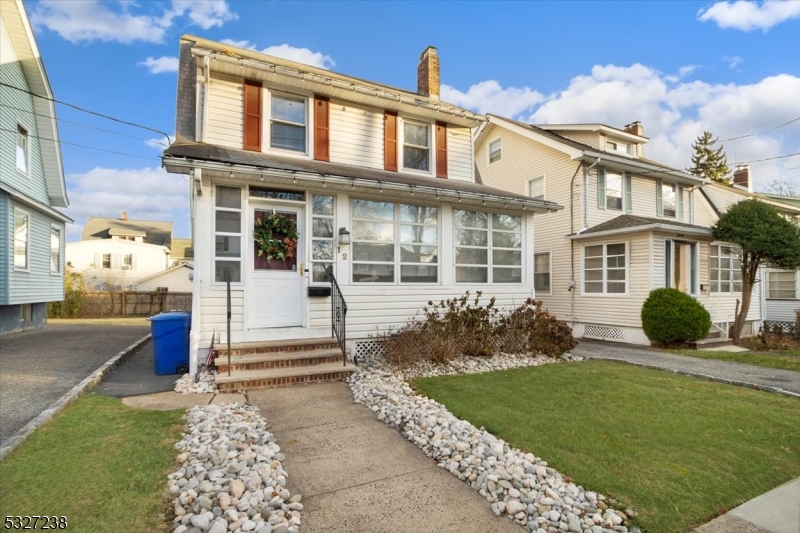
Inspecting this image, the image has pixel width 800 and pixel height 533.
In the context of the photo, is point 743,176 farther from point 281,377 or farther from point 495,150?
point 281,377

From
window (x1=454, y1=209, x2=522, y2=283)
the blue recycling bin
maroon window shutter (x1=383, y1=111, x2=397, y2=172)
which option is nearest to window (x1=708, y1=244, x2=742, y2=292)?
window (x1=454, y1=209, x2=522, y2=283)

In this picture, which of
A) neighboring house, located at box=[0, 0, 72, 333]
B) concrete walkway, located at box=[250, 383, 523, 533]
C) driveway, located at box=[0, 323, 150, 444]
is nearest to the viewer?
concrete walkway, located at box=[250, 383, 523, 533]

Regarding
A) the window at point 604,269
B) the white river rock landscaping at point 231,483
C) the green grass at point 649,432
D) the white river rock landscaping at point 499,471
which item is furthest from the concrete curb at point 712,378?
the white river rock landscaping at point 231,483

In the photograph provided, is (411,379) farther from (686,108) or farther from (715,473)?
(686,108)

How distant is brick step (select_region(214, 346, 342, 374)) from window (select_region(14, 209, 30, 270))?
969 cm

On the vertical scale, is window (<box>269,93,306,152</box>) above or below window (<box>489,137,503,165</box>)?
below

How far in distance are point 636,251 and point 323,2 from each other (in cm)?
1157

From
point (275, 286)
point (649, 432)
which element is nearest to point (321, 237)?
point (275, 286)

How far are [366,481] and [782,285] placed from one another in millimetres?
21837

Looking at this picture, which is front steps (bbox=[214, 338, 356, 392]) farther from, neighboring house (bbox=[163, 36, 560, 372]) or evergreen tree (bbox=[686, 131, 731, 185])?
evergreen tree (bbox=[686, 131, 731, 185])

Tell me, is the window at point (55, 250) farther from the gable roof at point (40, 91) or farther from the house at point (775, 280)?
the house at point (775, 280)

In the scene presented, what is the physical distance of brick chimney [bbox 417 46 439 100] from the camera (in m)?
10.8

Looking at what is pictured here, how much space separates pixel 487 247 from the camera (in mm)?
9062

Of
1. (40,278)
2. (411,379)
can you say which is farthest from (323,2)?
(40,278)
